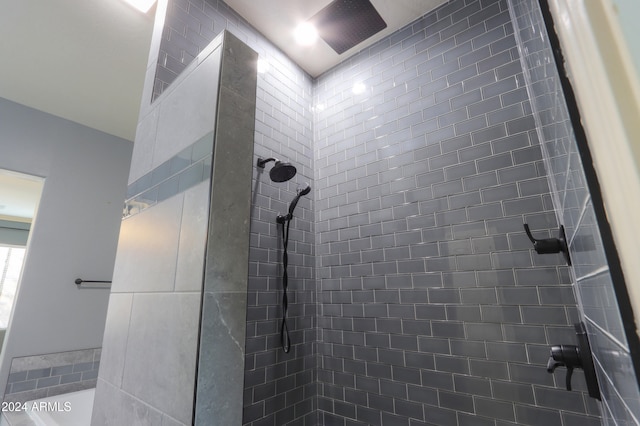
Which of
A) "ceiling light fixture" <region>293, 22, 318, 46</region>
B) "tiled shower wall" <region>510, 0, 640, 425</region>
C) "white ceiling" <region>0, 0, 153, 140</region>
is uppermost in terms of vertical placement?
"ceiling light fixture" <region>293, 22, 318, 46</region>

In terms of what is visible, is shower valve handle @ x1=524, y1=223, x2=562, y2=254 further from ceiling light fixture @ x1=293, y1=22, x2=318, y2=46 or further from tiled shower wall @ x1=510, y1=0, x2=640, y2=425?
ceiling light fixture @ x1=293, y1=22, x2=318, y2=46

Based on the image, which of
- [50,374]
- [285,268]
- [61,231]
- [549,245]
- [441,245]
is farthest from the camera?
[61,231]

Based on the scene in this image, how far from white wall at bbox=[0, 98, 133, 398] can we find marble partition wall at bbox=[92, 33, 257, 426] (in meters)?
1.80

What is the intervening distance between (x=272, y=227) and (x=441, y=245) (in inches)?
37.1

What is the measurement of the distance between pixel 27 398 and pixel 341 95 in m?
3.18

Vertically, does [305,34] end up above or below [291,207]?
above

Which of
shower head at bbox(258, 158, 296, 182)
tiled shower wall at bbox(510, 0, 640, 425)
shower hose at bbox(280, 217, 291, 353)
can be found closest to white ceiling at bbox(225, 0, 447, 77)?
shower head at bbox(258, 158, 296, 182)

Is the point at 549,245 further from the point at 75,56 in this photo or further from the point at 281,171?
the point at 75,56

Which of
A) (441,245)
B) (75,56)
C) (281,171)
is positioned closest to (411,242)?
(441,245)

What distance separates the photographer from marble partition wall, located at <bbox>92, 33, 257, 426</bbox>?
2.38 feet

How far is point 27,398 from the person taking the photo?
2.15 metres

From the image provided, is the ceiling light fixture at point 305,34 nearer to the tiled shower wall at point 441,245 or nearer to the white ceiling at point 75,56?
the tiled shower wall at point 441,245

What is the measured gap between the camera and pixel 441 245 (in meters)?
1.51

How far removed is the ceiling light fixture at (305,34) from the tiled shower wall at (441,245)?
396mm
